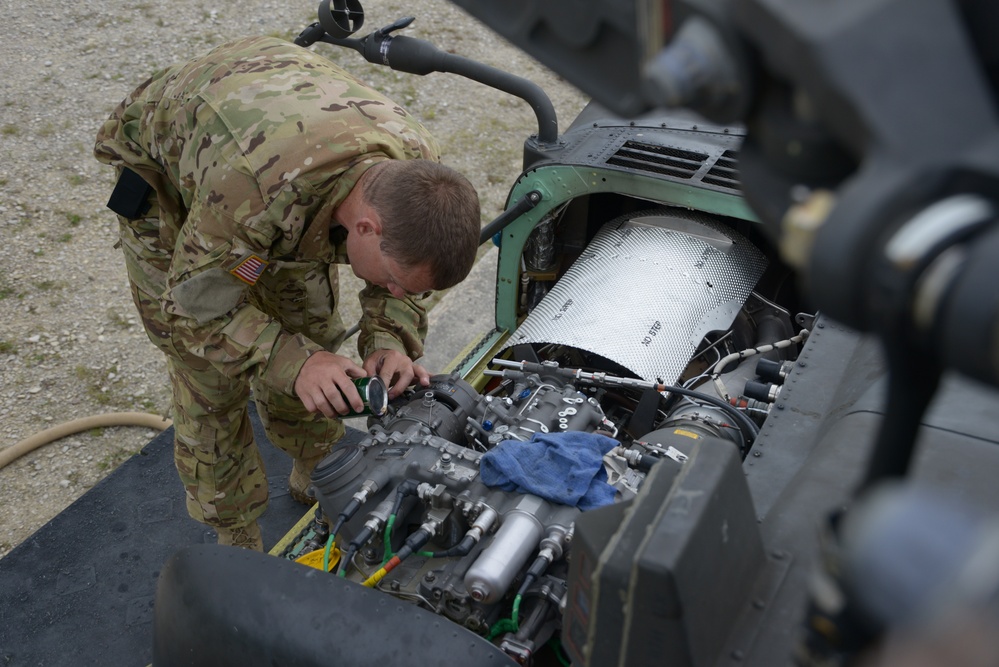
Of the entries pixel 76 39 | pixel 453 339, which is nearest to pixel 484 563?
pixel 453 339

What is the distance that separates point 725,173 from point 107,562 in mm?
2760

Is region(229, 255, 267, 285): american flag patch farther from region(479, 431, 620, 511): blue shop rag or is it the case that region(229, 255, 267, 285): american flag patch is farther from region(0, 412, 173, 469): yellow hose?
region(0, 412, 173, 469): yellow hose

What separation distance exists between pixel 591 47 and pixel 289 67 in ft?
6.31

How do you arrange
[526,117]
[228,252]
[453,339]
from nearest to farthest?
[228,252], [453,339], [526,117]

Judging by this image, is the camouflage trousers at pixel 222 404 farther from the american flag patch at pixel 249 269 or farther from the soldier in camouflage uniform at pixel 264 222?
the american flag patch at pixel 249 269

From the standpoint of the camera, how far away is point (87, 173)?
5.71 metres

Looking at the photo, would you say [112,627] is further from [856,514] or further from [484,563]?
[856,514]

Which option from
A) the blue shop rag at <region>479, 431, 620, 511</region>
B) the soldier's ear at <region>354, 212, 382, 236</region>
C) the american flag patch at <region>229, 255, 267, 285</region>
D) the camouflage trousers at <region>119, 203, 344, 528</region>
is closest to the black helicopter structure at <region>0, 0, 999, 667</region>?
the blue shop rag at <region>479, 431, 620, 511</region>

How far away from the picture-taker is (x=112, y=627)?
10.3 ft

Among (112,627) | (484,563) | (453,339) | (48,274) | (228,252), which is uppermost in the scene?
(453,339)

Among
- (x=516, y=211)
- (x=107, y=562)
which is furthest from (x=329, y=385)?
(x=107, y=562)

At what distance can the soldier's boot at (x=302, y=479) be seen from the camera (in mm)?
3625

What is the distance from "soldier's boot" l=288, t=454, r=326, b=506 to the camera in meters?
3.62

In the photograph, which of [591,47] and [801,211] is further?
[591,47]
